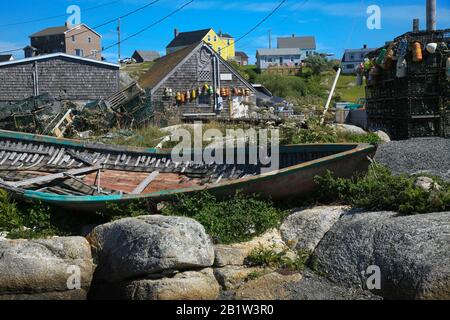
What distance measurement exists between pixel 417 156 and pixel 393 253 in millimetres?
7249

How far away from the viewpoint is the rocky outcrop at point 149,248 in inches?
282

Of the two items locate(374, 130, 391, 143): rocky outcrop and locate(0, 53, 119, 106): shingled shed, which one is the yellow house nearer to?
locate(0, 53, 119, 106): shingled shed

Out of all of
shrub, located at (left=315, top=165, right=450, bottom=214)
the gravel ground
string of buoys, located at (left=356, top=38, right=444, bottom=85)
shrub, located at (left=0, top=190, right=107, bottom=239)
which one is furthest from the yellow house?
shrub, located at (left=315, top=165, right=450, bottom=214)

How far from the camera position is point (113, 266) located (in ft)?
24.7

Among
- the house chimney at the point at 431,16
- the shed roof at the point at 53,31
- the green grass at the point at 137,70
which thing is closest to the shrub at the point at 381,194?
the house chimney at the point at 431,16

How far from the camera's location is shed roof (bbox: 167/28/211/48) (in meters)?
85.4

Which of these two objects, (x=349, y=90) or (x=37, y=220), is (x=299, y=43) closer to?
(x=349, y=90)

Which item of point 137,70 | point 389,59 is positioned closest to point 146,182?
point 389,59

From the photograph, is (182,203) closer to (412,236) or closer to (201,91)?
(412,236)

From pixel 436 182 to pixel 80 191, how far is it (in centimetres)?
638

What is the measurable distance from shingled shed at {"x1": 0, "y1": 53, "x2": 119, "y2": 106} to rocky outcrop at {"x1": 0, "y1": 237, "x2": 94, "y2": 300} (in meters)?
24.6

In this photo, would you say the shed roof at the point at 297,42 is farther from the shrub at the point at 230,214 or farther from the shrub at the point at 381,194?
the shrub at the point at 230,214

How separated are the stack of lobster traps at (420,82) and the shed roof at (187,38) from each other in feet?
229

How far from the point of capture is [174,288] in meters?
6.88
